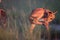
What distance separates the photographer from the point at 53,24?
1.23 metres

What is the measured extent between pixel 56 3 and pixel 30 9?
0.67ft

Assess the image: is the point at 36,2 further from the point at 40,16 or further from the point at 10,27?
the point at 10,27

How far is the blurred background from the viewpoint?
1234mm

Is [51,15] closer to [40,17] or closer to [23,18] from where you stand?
[40,17]

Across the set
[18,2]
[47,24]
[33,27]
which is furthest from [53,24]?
[18,2]

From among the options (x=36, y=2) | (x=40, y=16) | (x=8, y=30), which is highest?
(x=36, y=2)

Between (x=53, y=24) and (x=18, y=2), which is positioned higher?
(x=18, y=2)

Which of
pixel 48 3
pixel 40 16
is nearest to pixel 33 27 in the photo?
pixel 40 16

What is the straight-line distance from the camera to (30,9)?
1251mm

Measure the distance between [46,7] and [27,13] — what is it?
154 mm

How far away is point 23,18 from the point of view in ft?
4.11

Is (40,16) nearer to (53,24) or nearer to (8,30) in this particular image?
(53,24)

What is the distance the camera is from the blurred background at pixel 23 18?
1.23 metres

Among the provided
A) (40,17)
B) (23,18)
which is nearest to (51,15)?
(40,17)
